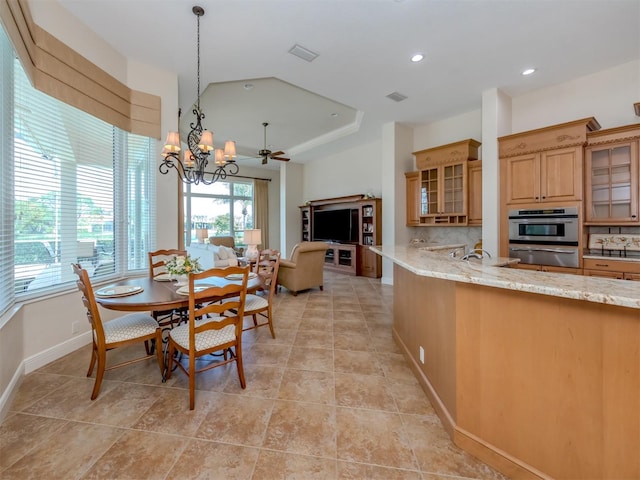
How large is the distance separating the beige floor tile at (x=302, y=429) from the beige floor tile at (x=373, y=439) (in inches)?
2.4

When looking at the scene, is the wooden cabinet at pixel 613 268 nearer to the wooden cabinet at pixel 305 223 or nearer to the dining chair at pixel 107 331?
the dining chair at pixel 107 331

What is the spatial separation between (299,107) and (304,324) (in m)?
3.93

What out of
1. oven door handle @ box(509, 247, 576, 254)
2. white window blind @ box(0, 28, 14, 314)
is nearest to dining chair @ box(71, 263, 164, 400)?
white window blind @ box(0, 28, 14, 314)

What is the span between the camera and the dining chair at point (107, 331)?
1.90 metres

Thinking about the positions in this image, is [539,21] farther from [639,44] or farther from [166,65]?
[166,65]

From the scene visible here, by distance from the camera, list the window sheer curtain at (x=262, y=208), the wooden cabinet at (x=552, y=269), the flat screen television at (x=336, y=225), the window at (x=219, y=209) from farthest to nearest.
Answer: the window sheer curtain at (x=262, y=208), the window at (x=219, y=209), the flat screen television at (x=336, y=225), the wooden cabinet at (x=552, y=269)

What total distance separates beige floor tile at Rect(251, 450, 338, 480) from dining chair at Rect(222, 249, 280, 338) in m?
1.22

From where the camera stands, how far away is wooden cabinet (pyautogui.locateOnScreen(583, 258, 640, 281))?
2.95 metres

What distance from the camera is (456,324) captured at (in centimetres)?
153

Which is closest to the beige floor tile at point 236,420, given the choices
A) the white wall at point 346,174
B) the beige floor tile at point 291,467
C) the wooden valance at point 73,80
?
the beige floor tile at point 291,467

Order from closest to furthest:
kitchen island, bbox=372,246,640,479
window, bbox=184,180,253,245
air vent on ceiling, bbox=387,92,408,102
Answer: kitchen island, bbox=372,246,640,479 → air vent on ceiling, bbox=387,92,408,102 → window, bbox=184,180,253,245

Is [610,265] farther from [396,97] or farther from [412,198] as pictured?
[396,97]

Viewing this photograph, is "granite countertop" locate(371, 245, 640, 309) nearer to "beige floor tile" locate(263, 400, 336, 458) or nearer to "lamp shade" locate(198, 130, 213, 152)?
"beige floor tile" locate(263, 400, 336, 458)

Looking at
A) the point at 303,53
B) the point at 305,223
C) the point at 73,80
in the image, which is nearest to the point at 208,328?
the point at 73,80
